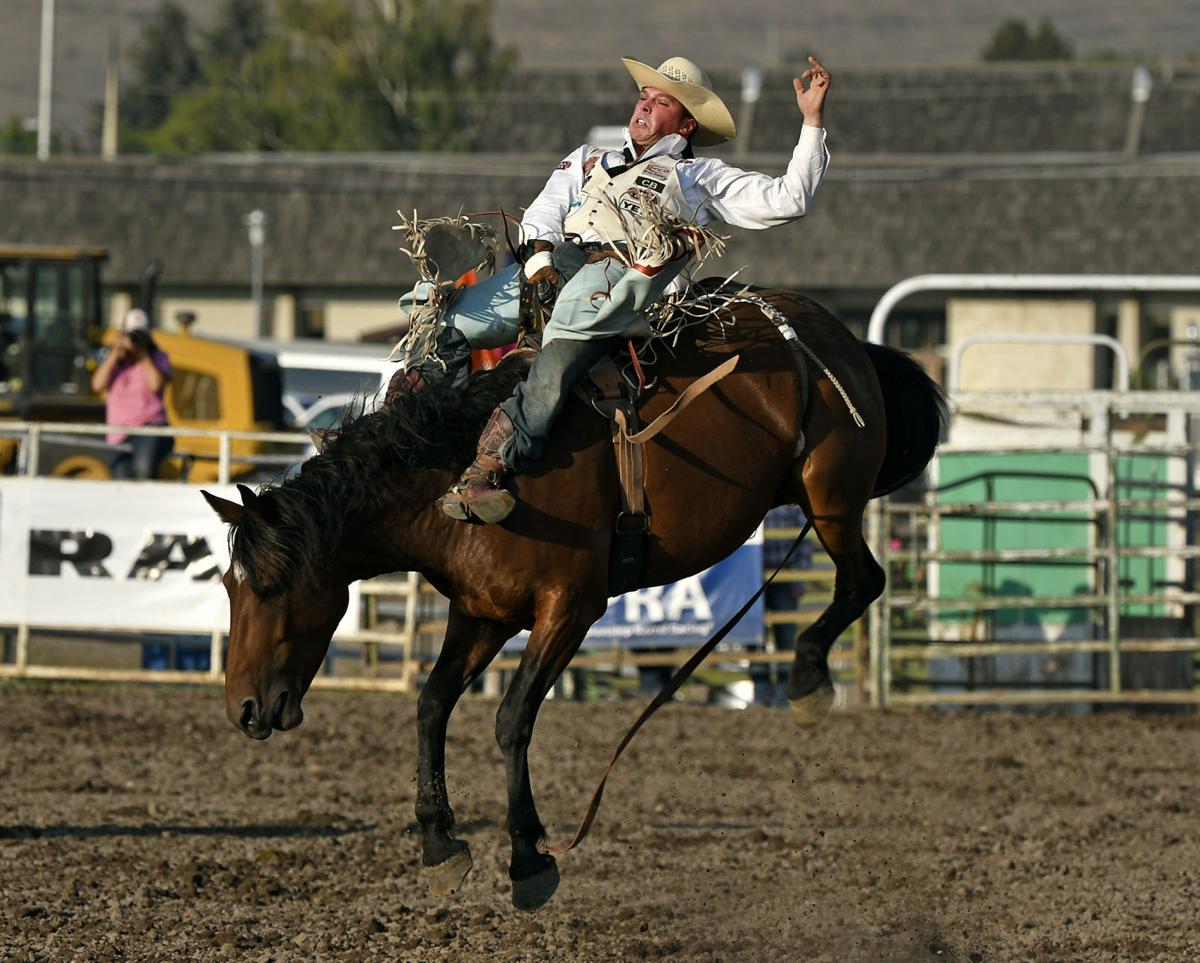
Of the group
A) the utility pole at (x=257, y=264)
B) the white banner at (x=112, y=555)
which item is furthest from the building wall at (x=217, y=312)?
the white banner at (x=112, y=555)

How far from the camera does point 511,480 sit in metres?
5.77

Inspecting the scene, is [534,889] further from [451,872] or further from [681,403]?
[681,403]

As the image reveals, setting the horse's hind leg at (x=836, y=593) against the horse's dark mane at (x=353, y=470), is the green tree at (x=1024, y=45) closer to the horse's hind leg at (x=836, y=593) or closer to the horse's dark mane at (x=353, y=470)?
the horse's hind leg at (x=836, y=593)

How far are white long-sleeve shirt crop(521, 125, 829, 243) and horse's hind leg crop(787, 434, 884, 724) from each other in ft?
3.30

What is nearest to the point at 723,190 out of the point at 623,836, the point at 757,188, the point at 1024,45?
the point at 757,188

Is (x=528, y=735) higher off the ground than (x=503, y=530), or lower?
lower

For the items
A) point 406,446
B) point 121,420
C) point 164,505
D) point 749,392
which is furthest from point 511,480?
point 121,420

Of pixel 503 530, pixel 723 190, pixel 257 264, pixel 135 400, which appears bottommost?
pixel 503 530

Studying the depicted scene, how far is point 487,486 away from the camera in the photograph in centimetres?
572

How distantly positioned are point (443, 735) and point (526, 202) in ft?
104

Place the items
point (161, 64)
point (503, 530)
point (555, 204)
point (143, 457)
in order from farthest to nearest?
point (161, 64), point (143, 457), point (555, 204), point (503, 530)

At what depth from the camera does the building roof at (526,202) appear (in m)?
36.8

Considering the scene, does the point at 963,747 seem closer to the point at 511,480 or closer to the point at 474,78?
the point at 511,480

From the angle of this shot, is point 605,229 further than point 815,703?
No
